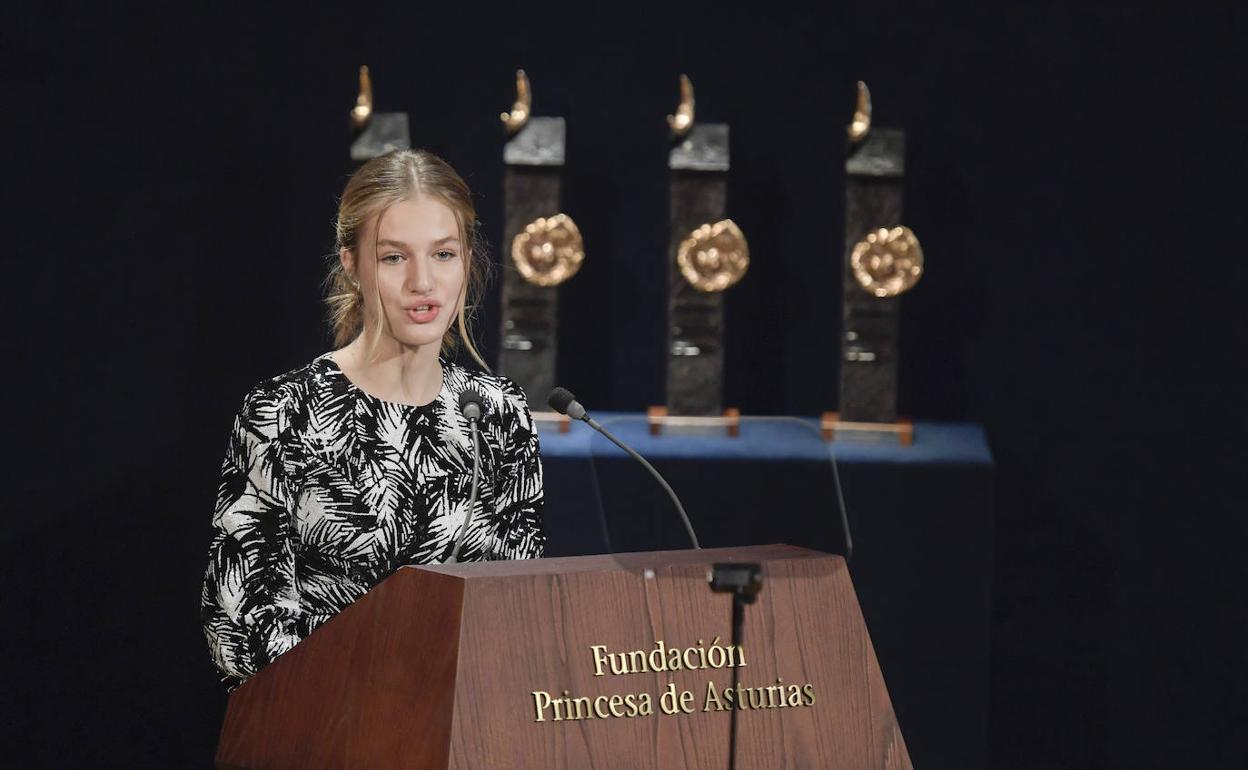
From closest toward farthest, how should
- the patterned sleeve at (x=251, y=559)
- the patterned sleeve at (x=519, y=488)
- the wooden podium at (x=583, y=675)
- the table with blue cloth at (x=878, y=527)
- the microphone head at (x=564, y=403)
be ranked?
the wooden podium at (x=583, y=675) → the microphone head at (x=564, y=403) → the patterned sleeve at (x=251, y=559) → the patterned sleeve at (x=519, y=488) → the table with blue cloth at (x=878, y=527)

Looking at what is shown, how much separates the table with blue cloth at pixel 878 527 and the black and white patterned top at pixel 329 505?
0.86 metres

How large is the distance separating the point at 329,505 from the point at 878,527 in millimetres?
1452

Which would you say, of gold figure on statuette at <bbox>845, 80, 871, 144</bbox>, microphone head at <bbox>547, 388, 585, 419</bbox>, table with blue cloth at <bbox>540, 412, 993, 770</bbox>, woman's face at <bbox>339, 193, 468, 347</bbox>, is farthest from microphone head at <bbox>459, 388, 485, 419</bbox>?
gold figure on statuette at <bbox>845, 80, 871, 144</bbox>

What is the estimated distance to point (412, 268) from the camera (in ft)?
8.29

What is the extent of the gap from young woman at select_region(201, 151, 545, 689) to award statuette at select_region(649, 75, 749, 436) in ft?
3.71

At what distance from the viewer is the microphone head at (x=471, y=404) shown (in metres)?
2.38

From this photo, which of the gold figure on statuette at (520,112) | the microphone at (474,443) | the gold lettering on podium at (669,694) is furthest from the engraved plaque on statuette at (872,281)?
the gold lettering on podium at (669,694)

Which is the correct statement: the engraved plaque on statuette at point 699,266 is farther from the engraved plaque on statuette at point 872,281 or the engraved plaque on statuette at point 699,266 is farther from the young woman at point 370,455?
the young woman at point 370,455

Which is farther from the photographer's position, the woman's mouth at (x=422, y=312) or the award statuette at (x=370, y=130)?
the award statuette at (x=370, y=130)

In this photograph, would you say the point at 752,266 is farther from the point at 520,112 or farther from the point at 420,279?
the point at 420,279

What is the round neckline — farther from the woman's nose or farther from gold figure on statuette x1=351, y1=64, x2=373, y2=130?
gold figure on statuette x1=351, y1=64, x2=373, y2=130

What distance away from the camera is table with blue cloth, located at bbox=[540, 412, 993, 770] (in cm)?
348

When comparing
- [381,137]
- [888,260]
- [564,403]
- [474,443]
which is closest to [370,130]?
[381,137]

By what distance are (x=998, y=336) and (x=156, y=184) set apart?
217cm
